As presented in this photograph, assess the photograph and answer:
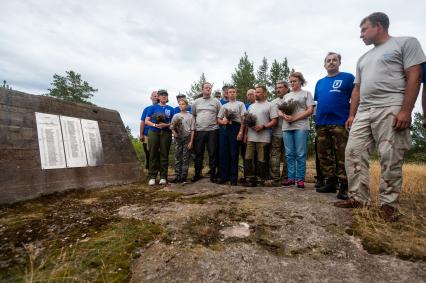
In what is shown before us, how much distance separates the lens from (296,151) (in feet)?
15.4

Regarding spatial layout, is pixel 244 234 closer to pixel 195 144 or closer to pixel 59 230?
pixel 59 230

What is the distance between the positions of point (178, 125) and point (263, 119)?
1799 millimetres

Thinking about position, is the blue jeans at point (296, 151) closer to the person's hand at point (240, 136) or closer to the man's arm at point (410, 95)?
the person's hand at point (240, 136)

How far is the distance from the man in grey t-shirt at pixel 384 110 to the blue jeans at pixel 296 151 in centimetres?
130

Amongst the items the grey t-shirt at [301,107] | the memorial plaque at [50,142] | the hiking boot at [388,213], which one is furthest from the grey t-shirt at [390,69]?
the memorial plaque at [50,142]

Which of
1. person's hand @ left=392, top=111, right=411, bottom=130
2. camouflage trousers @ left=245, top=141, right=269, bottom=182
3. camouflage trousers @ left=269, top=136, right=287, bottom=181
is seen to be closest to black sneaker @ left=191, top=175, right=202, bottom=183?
camouflage trousers @ left=245, top=141, right=269, bottom=182

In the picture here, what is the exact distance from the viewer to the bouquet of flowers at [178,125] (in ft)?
18.4

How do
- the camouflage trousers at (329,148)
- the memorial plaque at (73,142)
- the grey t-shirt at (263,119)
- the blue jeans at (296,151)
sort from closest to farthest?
the camouflage trousers at (329,148) < the blue jeans at (296,151) < the memorial plaque at (73,142) < the grey t-shirt at (263,119)

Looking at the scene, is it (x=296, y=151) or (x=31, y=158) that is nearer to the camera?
(x=31, y=158)

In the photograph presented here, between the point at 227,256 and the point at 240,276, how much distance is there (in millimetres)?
281

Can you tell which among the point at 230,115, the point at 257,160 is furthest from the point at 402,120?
the point at 230,115

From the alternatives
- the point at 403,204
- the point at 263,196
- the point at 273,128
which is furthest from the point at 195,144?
the point at 403,204

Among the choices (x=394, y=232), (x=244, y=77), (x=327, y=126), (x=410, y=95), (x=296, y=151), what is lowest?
(x=394, y=232)

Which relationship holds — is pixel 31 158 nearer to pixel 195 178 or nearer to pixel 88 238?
pixel 88 238
